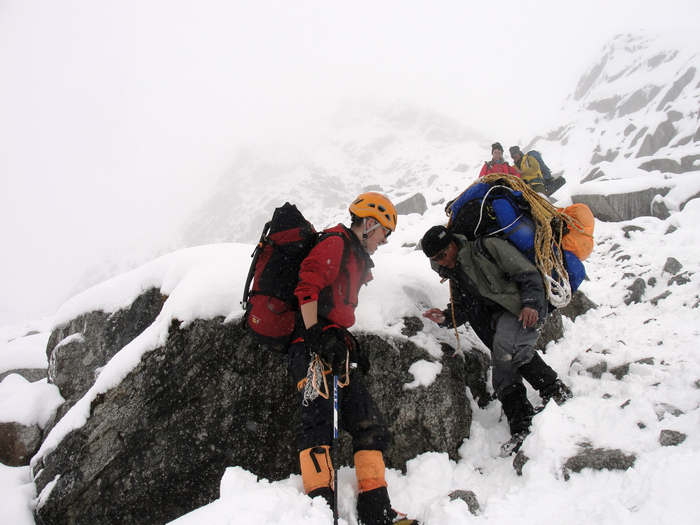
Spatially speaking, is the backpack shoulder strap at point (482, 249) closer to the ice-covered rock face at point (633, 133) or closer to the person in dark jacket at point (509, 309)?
the person in dark jacket at point (509, 309)

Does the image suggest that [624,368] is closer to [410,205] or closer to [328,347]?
[328,347]

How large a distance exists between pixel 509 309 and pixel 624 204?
397 inches

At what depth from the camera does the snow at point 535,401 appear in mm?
2104

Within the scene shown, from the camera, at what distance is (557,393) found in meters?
3.36

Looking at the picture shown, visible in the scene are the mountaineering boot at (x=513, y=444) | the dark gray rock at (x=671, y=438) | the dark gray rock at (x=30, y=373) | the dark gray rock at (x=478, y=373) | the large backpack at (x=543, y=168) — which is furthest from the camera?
the dark gray rock at (x=30, y=373)

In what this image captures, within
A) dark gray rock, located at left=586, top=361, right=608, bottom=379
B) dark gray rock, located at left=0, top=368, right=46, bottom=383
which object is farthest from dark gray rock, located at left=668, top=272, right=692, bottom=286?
dark gray rock, located at left=0, top=368, right=46, bottom=383

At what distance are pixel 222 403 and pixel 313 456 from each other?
5.75ft

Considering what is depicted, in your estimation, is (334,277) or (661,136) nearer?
(334,277)

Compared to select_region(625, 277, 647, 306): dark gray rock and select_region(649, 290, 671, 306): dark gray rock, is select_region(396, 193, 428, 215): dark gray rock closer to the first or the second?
select_region(625, 277, 647, 306): dark gray rock

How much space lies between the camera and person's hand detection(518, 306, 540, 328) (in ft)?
10.3

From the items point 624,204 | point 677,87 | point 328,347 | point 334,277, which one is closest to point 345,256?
point 334,277

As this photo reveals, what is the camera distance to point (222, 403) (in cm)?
391

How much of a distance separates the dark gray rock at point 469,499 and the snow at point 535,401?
2.3 inches

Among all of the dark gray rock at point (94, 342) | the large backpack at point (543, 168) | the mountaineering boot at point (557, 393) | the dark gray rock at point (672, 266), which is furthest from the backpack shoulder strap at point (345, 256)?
the large backpack at point (543, 168)
